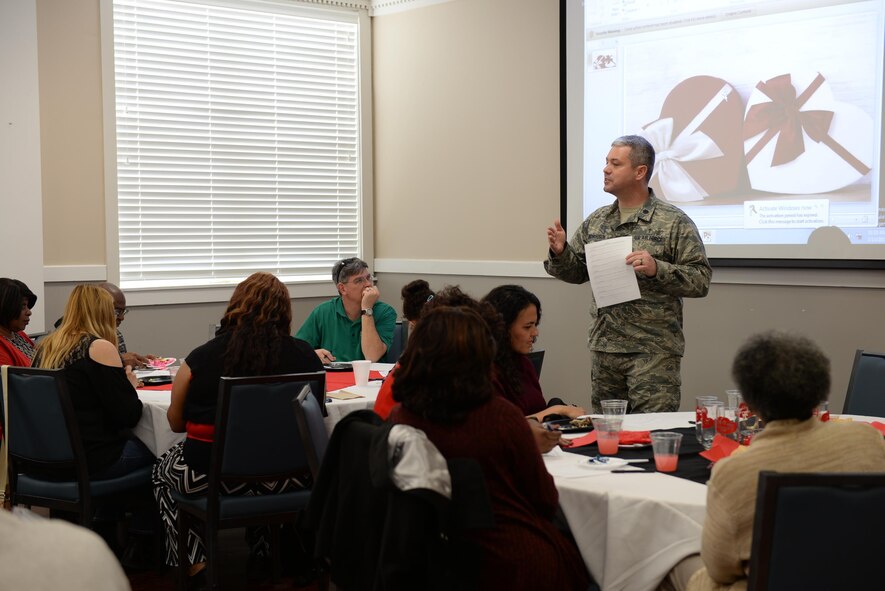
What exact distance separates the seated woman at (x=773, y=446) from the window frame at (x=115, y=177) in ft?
16.1

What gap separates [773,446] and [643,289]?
2.04 metres

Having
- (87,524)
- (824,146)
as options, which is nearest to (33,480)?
(87,524)

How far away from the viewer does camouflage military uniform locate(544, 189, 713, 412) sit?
3.79 m

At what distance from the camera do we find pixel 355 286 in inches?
187

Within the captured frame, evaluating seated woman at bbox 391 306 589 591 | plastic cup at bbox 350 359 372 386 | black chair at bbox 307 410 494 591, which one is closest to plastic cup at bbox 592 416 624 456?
seated woman at bbox 391 306 589 591

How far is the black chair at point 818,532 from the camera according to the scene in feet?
5.65

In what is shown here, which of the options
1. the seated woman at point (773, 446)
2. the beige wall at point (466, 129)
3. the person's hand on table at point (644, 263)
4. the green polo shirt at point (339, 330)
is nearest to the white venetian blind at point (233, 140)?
the beige wall at point (466, 129)

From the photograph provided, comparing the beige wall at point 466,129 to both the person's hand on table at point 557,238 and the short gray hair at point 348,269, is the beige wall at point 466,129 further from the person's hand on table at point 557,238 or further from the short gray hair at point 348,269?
the person's hand on table at point 557,238

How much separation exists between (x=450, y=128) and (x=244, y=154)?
1449 millimetres

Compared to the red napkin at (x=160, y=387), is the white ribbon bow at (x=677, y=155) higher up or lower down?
higher up

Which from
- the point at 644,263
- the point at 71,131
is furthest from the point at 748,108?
the point at 71,131

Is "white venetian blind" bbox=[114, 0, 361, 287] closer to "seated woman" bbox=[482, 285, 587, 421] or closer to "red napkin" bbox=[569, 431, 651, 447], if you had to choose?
"seated woman" bbox=[482, 285, 587, 421]

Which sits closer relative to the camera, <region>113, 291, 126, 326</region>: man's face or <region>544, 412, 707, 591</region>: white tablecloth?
Answer: <region>544, 412, 707, 591</region>: white tablecloth

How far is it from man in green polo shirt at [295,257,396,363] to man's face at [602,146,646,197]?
139cm
